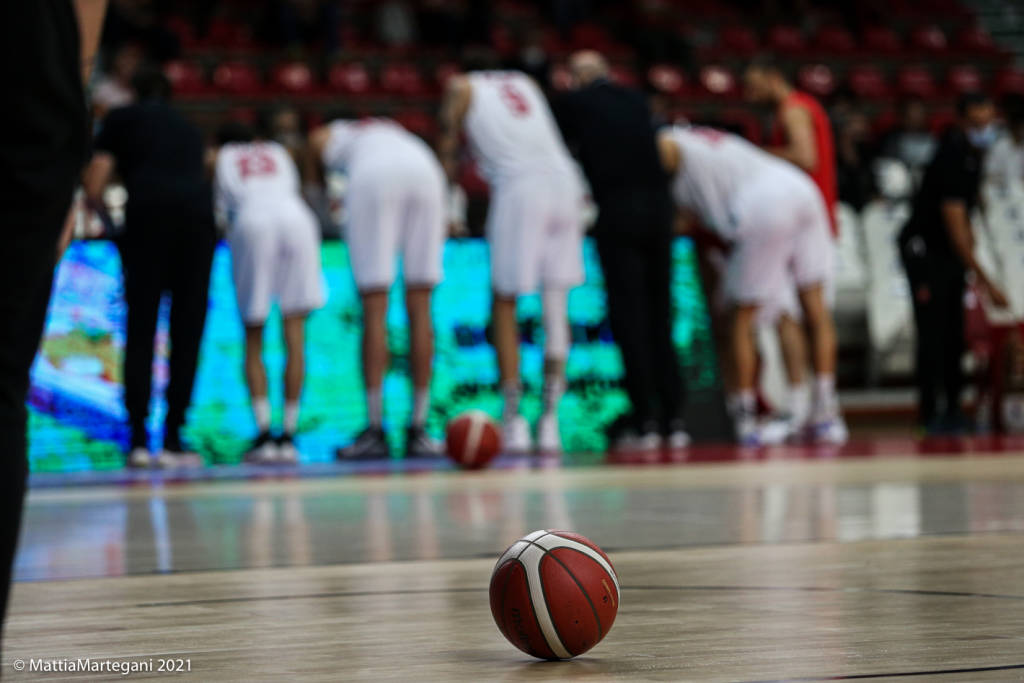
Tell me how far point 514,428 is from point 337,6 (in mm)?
9783

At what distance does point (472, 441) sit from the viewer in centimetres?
692

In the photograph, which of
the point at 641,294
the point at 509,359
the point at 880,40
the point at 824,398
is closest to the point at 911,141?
the point at 880,40

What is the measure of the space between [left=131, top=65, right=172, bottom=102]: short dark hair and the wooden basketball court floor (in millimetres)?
2849

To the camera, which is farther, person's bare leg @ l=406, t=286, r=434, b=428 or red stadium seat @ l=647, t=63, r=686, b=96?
red stadium seat @ l=647, t=63, r=686, b=96

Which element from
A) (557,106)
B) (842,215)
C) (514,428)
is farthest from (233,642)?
(842,215)

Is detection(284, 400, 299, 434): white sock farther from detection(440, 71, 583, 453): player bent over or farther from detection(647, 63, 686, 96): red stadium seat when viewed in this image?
detection(647, 63, 686, 96): red stadium seat

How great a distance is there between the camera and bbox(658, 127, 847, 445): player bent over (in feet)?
27.9

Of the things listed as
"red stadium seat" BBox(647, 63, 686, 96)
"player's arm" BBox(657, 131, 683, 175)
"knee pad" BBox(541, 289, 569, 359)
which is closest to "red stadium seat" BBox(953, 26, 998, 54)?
"red stadium seat" BBox(647, 63, 686, 96)

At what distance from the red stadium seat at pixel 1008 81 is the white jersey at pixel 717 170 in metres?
10.5

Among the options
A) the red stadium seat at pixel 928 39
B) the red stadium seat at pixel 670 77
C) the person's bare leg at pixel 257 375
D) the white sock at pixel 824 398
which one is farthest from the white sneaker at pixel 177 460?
the red stadium seat at pixel 928 39

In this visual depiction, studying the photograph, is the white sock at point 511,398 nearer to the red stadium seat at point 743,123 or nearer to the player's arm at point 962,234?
the player's arm at point 962,234

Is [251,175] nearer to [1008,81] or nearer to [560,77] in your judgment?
[560,77]

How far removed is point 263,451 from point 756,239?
9.90 feet

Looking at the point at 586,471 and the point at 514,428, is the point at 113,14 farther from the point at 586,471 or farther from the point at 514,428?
the point at 586,471
